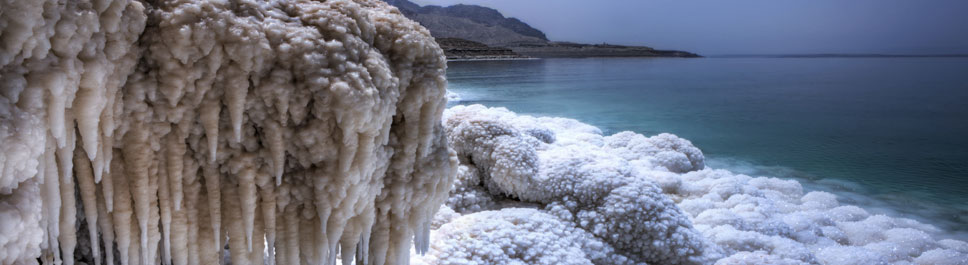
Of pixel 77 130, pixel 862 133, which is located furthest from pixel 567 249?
pixel 862 133

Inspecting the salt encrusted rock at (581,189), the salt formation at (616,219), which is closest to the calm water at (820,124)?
the salt formation at (616,219)

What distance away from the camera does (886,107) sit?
11.7 metres

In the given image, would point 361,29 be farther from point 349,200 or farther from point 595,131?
point 595,131

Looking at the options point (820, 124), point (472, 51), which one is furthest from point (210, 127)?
point (472, 51)

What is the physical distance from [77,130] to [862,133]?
1107 centimetres

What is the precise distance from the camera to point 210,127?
1130 millimetres

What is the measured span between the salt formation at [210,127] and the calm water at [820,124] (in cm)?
536

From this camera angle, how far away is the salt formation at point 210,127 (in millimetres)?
894

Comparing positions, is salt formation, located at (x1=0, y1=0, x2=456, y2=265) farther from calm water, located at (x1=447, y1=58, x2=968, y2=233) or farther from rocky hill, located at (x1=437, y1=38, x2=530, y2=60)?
rocky hill, located at (x1=437, y1=38, x2=530, y2=60)

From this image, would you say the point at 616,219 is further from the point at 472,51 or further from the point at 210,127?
the point at 472,51

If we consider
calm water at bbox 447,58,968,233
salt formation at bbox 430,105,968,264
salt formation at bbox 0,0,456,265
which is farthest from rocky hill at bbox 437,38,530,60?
salt formation at bbox 0,0,456,265

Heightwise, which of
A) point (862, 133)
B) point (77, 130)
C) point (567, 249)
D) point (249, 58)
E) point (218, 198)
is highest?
point (249, 58)

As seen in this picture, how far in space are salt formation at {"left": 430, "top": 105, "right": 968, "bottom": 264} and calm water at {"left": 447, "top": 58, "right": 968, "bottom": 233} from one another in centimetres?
188

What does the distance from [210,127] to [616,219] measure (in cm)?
209
